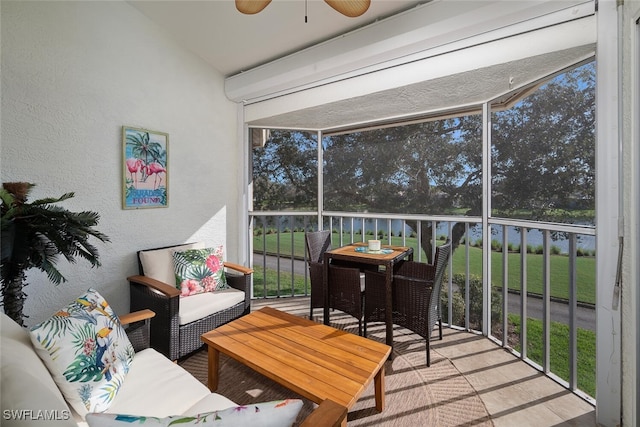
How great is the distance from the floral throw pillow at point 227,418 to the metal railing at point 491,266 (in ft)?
7.14

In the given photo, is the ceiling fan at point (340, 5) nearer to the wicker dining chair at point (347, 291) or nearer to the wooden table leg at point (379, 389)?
the wicker dining chair at point (347, 291)

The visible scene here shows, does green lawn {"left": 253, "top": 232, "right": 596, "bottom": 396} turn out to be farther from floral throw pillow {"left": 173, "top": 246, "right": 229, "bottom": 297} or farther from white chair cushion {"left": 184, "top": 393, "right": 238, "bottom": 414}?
white chair cushion {"left": 184, "top": 393, "right": 238, "bottom": 414}

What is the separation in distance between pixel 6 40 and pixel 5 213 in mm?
1328

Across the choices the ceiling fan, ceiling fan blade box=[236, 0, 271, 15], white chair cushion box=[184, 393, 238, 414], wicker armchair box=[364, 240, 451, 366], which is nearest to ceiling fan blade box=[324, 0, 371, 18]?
the ceiling fan

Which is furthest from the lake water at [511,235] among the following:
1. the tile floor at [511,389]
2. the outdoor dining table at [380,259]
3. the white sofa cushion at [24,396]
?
the white sofa cushion at [24,396]

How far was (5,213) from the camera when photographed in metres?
1.49

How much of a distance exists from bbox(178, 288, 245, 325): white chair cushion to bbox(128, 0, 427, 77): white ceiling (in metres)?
2.53

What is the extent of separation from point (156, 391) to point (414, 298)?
6.02 feet

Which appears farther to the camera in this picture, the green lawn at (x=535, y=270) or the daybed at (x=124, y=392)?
the green lawn at (x=535, y=270)

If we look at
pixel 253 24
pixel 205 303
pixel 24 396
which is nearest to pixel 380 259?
pixel 205 303

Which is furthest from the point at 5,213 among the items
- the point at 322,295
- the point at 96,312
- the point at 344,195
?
the point at 344,195

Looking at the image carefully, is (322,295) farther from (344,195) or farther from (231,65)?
(231,65)

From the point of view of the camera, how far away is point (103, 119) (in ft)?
7.95

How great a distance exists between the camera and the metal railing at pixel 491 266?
79.7 inches
